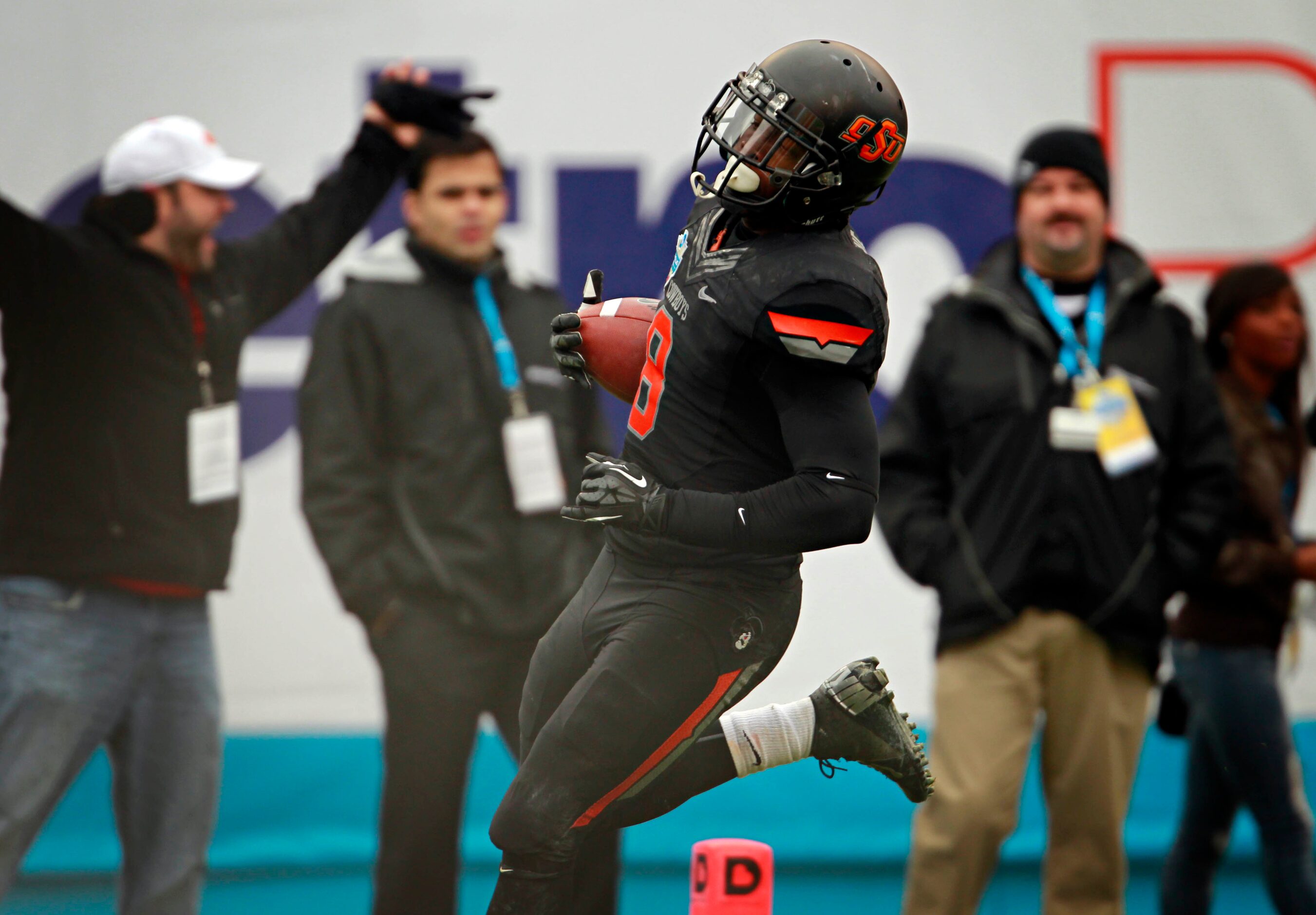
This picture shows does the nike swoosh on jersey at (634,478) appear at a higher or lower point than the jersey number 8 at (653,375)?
lower

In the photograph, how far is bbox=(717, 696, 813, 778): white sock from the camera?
8.40ft

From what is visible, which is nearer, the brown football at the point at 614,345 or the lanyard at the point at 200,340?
the brown football at the point at 614,345

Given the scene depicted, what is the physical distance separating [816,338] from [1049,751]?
1851 millimetres

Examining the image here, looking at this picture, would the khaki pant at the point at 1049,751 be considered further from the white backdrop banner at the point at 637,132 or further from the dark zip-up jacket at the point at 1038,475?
the white backdrop banner at the point at 637,132

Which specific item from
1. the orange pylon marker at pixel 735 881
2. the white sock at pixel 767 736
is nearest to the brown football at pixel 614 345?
the white sock at pixel 767 736

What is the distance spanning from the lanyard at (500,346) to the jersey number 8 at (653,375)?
1.32 metres

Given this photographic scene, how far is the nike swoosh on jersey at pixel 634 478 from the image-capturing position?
84.7 inches

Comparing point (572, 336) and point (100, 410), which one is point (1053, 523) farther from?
point (100, 410)

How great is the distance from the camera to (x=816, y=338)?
81.4 inches

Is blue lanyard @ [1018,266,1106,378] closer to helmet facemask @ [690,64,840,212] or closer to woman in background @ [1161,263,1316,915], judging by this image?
woman in background @ [1161,263,1316,915]

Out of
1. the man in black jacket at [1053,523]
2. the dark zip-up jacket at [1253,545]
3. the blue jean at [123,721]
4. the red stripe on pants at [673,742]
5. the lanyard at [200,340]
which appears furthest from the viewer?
the dark zip-up jacket at [1253,545]

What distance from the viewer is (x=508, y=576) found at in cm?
354

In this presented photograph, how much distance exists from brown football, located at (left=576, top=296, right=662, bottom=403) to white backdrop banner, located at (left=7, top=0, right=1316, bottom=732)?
2.22 metres

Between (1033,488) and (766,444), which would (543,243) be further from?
(766,444)
